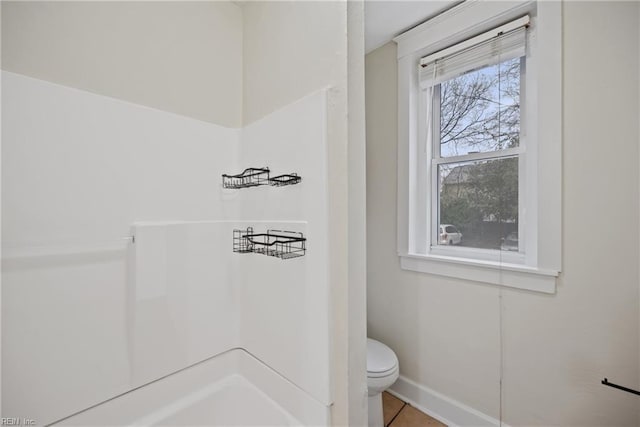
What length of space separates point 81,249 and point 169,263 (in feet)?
0.98

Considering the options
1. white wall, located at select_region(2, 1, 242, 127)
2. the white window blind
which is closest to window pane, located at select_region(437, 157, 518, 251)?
the white window blind

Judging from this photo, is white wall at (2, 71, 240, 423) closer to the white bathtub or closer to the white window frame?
the white bathtub

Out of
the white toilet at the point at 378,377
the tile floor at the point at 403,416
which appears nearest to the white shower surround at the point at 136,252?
the white toilet at the point at 378,377

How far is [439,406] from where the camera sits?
1.58 metres

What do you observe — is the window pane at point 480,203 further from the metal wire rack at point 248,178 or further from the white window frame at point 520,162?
the metal wire rack at point 248,178

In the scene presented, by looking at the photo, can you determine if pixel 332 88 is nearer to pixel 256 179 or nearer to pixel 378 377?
pixel 256 179

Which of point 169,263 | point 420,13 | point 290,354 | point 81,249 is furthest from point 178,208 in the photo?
point 420,13

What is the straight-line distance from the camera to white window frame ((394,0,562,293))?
3.96 ft

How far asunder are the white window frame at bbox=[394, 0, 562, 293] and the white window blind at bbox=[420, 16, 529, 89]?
55 mm

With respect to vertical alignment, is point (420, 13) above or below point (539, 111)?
above

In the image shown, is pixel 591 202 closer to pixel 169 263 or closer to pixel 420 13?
pixel 420 13

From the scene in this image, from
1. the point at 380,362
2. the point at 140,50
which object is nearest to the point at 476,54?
the point at 140,50

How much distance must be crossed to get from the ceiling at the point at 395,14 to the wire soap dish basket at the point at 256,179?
4.04 ft

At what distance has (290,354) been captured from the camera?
3.53ft
